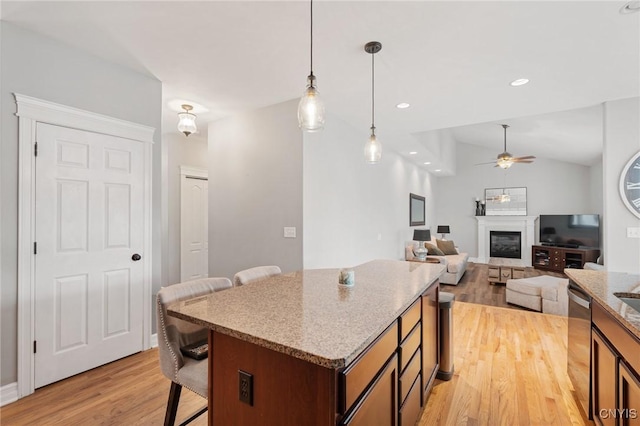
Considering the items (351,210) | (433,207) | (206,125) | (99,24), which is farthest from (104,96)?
(433,207)

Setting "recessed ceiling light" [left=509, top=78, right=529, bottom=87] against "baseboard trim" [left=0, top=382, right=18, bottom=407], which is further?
"recessed ceiling light" [left=509, top=78, right=529, bottom=87]

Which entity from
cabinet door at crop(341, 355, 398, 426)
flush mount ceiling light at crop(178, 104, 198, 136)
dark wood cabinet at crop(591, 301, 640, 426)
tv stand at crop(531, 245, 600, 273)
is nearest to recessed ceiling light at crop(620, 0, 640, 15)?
dark wood cabinet at crop(591, 301, 640, 426)

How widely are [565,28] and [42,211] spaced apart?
413 cm

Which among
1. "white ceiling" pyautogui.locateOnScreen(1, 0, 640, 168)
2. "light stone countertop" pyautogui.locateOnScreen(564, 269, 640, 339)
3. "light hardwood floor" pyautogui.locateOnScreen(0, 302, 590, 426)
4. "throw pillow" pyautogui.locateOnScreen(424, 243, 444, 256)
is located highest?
"white ceiling" pyautogui.locateOnScreen(1, 0, 640, 168)

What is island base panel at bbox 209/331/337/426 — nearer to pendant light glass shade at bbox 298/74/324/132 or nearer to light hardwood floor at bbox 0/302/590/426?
light hardwood floor at bbox 0/302/590/426

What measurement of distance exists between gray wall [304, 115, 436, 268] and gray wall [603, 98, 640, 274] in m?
2.90

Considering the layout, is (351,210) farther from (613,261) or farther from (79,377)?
(79,377)

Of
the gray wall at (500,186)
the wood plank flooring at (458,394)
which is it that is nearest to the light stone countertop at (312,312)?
the wood plank flooring at (458,394)

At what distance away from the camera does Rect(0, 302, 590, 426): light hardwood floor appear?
199 centimetres

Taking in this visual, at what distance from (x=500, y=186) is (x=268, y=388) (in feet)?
31.4

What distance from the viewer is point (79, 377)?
2.48m

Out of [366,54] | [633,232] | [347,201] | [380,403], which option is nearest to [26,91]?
[366,54]

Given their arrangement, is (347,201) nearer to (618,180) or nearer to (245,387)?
(618,180)

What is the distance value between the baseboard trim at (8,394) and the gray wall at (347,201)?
8.23 feet
